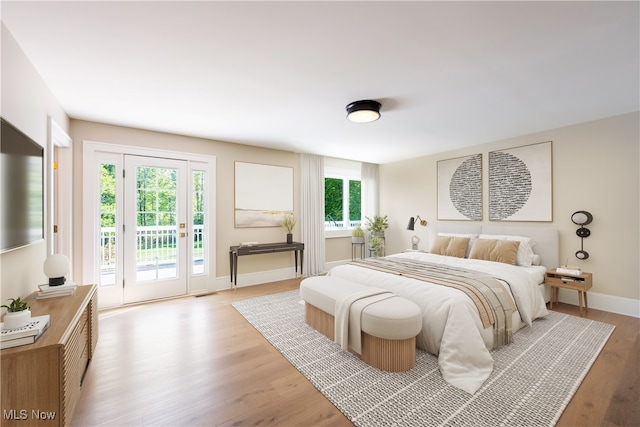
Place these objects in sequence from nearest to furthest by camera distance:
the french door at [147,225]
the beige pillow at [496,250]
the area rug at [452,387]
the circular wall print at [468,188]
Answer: the area rug at [452,387] → the french door at [147,225] → the beige pillow at [496,250] → the circular wall print at [468,188]

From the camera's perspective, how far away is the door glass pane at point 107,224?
11.9 feet

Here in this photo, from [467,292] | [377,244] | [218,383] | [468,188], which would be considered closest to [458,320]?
[467,292]

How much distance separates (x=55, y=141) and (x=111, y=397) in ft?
9.44

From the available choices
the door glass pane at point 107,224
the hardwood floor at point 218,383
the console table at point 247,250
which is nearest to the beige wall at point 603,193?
the hardwood floor at point 218,383

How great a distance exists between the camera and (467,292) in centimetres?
244

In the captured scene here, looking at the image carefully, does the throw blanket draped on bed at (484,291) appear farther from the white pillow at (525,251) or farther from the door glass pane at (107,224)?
the door glass pane at (107,224)

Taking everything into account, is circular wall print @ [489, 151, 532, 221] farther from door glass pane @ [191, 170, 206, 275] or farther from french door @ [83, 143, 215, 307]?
door glass pane @ [191, 170, 206, 275]

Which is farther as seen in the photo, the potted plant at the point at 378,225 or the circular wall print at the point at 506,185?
the potted plant at the point at 378,225

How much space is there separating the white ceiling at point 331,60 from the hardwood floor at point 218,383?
8.06 ft

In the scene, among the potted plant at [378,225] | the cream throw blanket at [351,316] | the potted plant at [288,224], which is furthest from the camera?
the potted plant at [378,225]

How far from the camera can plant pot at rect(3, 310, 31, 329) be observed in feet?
4.66

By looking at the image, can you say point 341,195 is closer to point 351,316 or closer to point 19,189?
point 351,316

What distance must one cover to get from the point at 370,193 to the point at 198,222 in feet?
12.7

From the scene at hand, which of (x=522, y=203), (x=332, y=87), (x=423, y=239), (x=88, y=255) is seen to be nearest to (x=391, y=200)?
(x=423, y=239)
